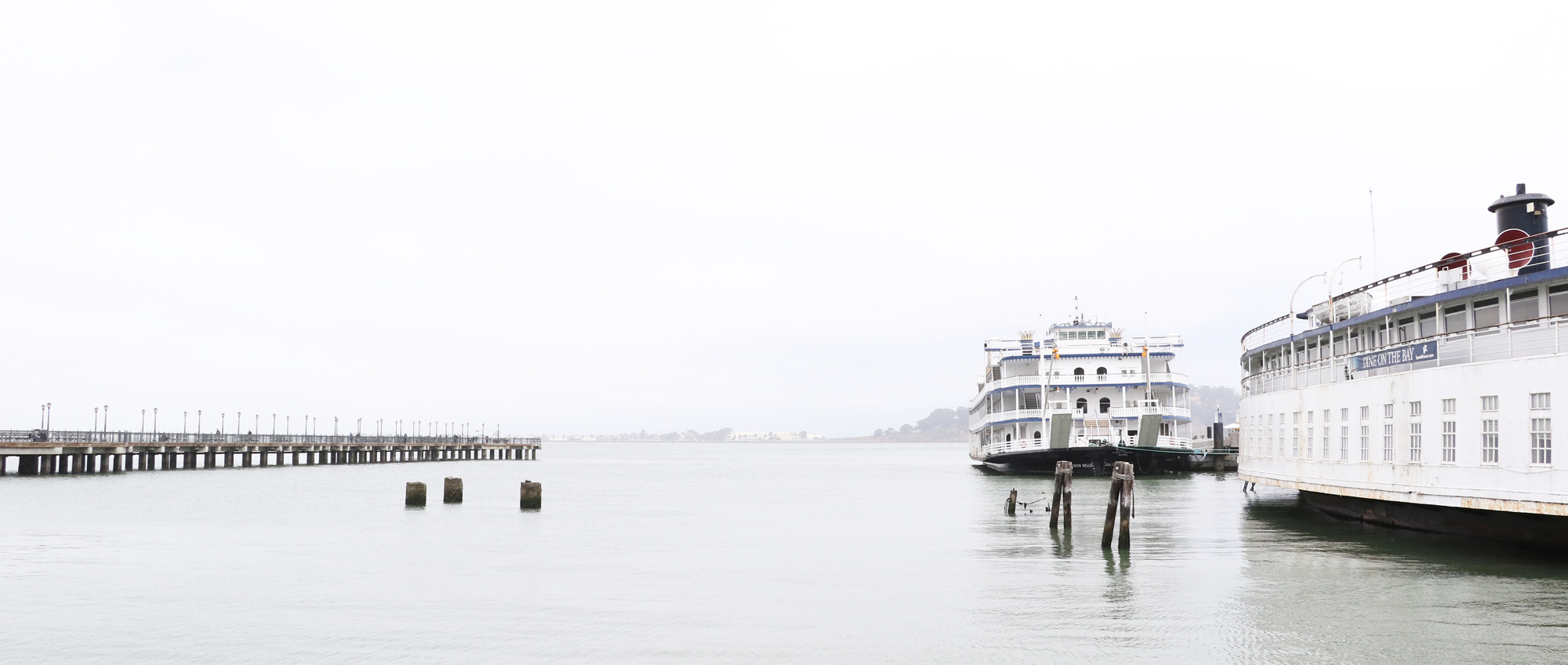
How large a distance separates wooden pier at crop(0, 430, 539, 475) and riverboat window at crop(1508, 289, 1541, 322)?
85216 millimetres

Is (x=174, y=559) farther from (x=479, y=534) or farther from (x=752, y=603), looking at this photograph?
(x=752, y=603)

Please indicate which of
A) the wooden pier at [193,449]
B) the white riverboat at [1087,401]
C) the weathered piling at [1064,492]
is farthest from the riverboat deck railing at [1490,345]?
the wooden pier at [193,449]

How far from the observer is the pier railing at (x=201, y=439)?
3260 inches

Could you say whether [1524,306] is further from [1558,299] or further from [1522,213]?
[1522,213]

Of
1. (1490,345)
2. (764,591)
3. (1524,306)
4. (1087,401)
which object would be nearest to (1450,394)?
(1490,345)

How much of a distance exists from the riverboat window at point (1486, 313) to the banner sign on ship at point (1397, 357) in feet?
5.69

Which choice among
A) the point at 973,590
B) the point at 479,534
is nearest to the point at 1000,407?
the point at 479,534

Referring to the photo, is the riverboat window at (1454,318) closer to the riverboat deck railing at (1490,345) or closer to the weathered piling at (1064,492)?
the riverboat deck railing at (1490,345)

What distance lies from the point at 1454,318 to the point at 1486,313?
940mm

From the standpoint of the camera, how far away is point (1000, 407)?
271ft

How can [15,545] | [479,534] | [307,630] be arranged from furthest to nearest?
[479,534] < [15,545] < [307,630]

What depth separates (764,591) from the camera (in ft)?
82.4

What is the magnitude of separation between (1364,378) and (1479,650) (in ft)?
43.3

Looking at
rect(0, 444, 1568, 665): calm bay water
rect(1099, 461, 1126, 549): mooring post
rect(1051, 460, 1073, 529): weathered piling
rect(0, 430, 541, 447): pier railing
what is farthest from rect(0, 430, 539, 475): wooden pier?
rect(1099, 461, 1126, 549): mooring post
